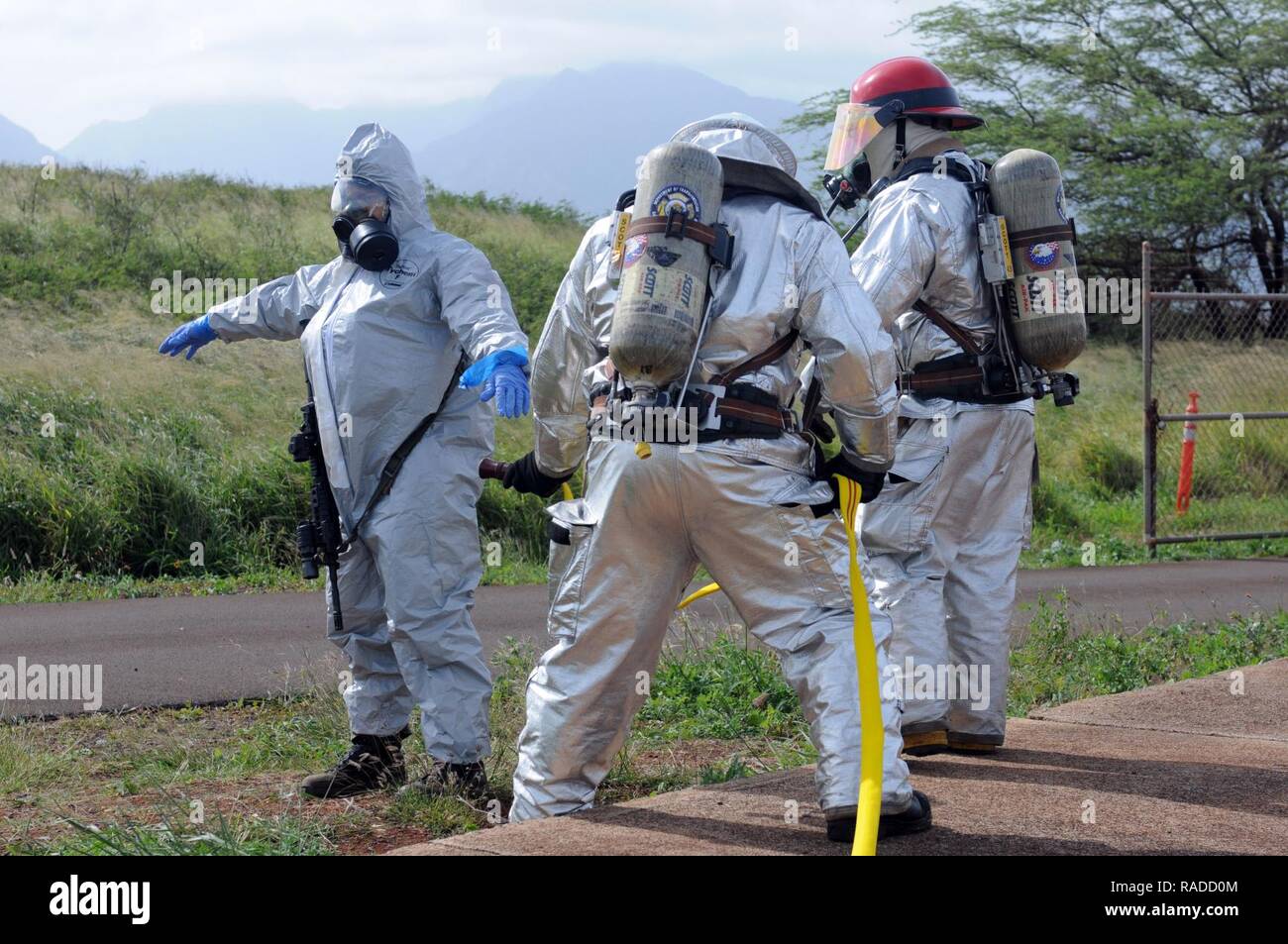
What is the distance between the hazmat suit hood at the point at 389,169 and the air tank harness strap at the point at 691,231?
1714 mm

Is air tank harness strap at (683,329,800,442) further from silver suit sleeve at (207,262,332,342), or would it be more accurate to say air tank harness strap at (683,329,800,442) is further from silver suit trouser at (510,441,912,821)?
silver suit sleeve at (207,262,332,342)

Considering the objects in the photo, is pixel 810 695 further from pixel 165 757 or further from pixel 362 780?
pixel 165 757

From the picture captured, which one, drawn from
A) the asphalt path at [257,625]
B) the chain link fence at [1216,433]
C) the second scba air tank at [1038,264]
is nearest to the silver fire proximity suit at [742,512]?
the second scba air tank at [1038,264]

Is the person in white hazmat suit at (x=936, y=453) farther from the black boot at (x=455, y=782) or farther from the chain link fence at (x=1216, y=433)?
the chain link fence at (x=1216, y=433)

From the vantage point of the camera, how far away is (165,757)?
19.0ft

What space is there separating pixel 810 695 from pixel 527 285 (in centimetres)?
1943

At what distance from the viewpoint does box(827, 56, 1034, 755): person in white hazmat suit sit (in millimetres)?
4941

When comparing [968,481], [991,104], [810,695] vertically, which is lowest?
[810,695]

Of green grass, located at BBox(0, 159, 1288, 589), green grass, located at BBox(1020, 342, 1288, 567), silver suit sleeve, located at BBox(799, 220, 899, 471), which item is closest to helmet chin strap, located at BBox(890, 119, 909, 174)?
silver suit sleeve, located at BBox(799, 220, 899, 471)

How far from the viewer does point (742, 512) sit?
12.6ft

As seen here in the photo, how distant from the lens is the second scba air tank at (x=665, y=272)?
145 inches

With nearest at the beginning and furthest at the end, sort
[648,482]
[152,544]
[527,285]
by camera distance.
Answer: [648,482]
[152,544]
[527,285]

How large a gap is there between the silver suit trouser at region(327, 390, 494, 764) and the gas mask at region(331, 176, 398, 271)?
0.54 metres

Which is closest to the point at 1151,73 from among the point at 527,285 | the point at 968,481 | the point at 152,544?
the point at 527,285
